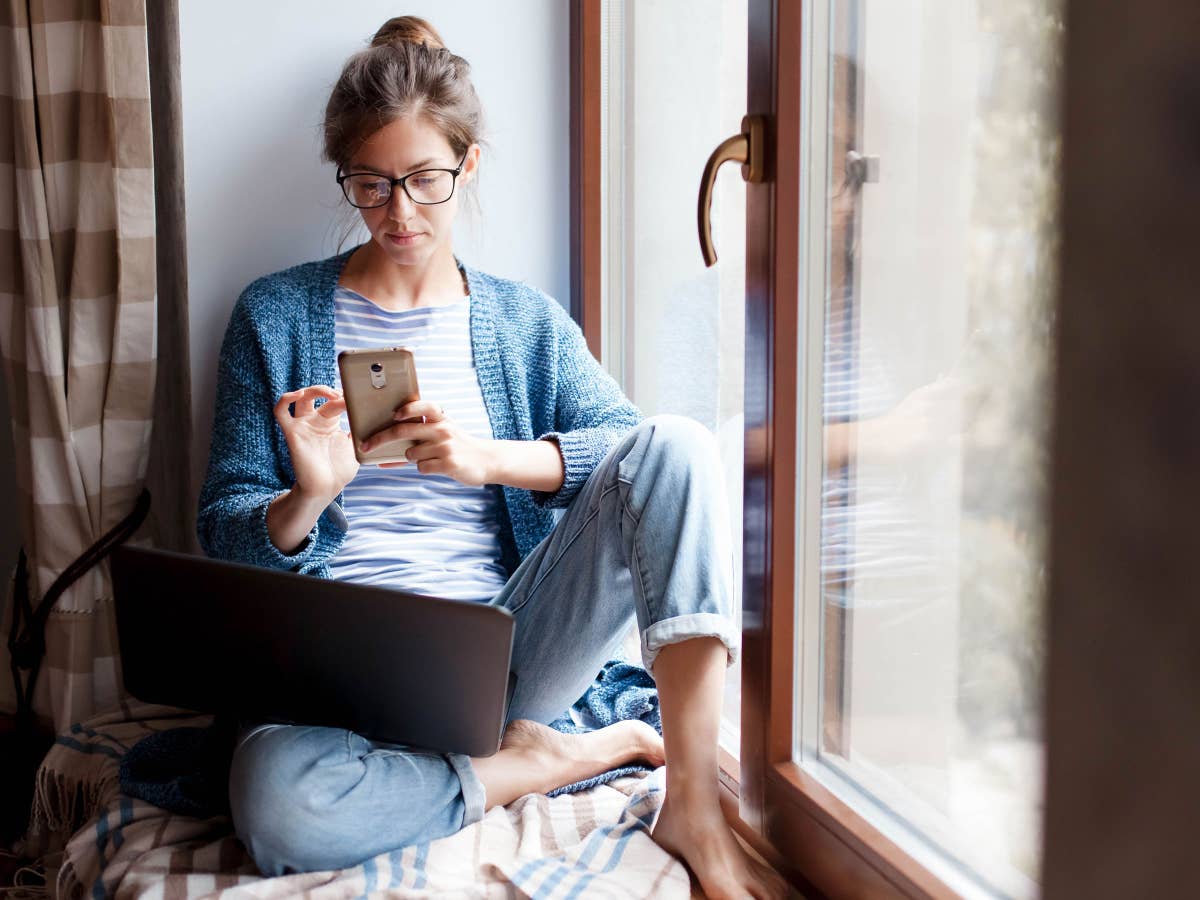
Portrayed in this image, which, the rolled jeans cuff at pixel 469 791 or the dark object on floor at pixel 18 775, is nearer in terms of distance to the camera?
the rolled jeans cuff at pixel 469 791

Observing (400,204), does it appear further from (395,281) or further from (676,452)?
(676,452)

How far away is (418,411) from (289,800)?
0.41 meters

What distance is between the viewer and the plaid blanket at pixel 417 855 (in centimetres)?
105

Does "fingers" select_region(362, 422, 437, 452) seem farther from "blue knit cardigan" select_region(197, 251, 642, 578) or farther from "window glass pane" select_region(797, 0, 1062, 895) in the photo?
"window glass pane" select_region(797, 0, 1062, 895)

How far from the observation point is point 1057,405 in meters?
0.30

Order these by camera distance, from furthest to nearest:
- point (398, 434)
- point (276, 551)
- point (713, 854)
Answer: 1. point (276, 551)
2. point (398, 434)
3. point (713, 854)

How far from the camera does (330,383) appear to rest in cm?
144

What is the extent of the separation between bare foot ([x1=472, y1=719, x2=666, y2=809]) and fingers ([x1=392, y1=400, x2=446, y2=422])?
37cm

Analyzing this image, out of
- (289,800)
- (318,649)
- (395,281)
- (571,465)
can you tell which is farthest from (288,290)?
(289,800)

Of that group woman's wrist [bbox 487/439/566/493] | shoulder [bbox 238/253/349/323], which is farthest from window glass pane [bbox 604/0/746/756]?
shoulder [bbox 238/253/349/323]

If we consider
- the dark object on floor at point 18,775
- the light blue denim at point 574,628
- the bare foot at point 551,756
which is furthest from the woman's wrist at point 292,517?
the dark object on floor at point 18,775

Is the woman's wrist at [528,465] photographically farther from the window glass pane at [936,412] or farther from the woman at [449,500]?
the window glass pane at [936,412]

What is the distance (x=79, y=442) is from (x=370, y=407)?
58 centimetres

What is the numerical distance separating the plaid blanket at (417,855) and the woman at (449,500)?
3 centimetres
